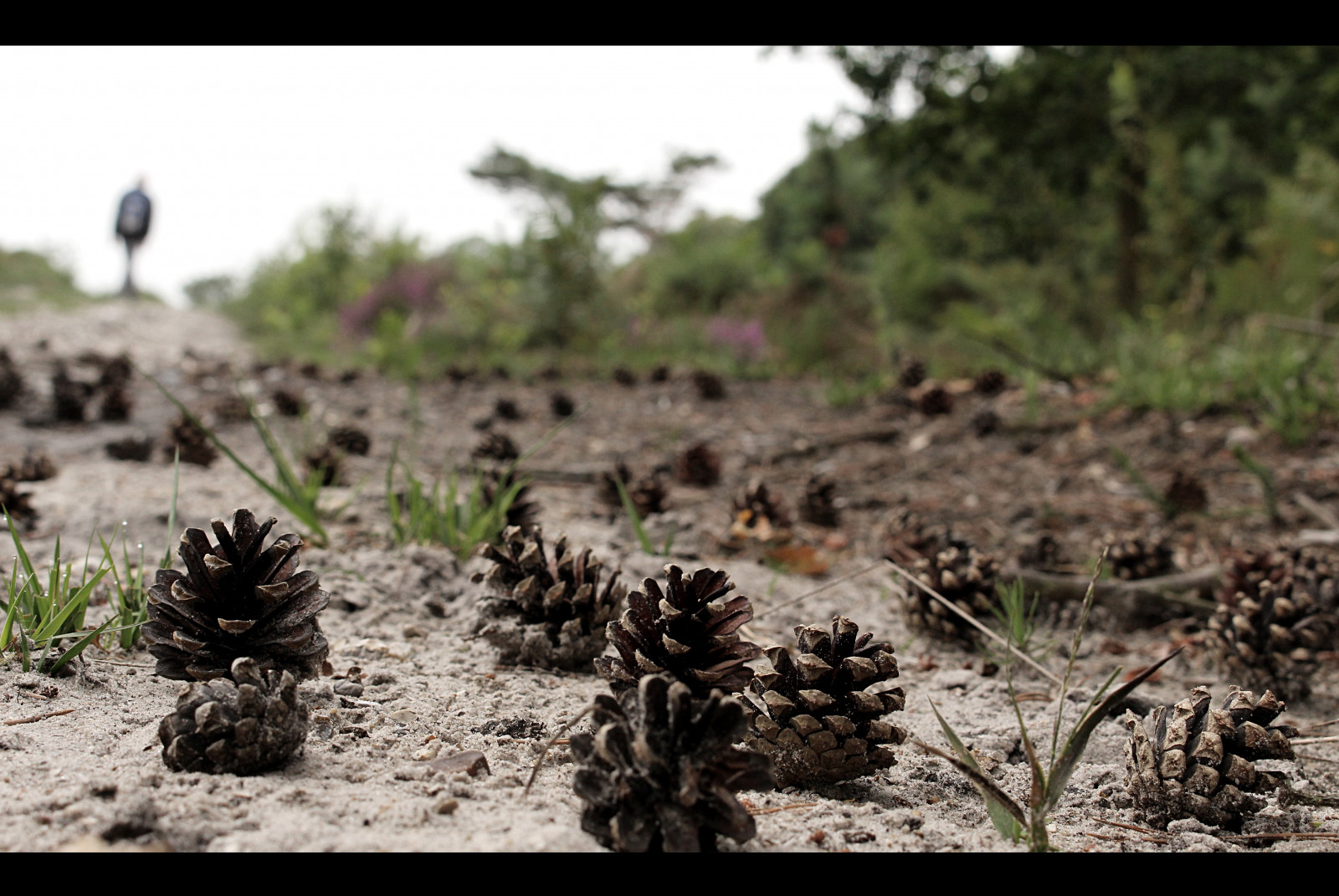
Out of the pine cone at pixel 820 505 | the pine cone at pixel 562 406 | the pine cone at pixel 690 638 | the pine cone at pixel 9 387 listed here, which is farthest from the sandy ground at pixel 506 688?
the pine cone at pixel 562 406

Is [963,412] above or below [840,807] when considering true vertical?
above

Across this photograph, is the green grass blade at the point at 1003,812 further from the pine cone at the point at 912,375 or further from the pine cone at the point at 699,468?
the pine cone at the point at 912,375

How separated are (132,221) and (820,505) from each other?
2053 centimetres

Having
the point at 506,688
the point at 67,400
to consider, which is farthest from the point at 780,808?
the point at 67,400

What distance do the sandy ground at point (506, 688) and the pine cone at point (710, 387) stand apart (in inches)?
62.8

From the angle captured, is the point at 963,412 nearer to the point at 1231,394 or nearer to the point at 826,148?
the point at 1231,394

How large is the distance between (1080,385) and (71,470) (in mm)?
5611

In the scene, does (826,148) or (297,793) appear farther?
(826,148)

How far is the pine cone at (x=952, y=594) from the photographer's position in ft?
7.51

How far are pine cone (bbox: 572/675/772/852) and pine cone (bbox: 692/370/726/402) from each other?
5484mm

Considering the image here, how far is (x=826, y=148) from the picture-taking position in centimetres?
1510

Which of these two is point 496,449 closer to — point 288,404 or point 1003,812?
point 288,404
